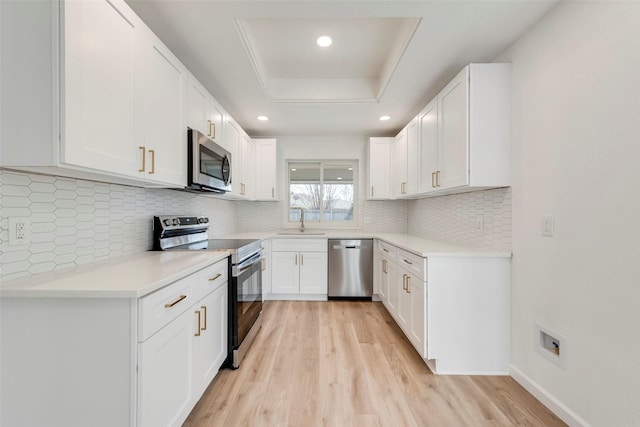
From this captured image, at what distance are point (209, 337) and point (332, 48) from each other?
2.43 metres

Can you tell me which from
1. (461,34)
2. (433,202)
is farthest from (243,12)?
(433,202)

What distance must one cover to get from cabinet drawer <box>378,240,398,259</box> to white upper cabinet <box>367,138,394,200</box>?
0.78m

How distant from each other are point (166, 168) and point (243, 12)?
3.41ft

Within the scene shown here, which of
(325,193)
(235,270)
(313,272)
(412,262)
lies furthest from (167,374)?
(325,193)

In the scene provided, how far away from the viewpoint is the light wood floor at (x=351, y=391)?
1.53 meters

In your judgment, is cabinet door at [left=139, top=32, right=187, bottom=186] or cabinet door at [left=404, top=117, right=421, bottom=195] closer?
cabinet door at [left=139, top=32, right=187, bottom=186]

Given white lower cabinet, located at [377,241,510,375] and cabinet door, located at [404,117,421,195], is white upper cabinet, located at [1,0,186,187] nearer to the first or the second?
white lower cabinet, located at [377,241,510,375]

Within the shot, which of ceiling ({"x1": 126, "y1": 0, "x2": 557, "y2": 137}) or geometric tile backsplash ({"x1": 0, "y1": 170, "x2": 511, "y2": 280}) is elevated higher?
ceiling ({"x1": 126, "y1": 0, "x2": 557, "y2": 137})

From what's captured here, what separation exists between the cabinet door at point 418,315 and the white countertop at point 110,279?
4.99ft

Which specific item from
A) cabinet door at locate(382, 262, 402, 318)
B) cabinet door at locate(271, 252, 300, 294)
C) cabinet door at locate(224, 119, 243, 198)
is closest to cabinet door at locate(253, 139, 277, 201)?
cabinet door at locate(224, 119, 243, 198)

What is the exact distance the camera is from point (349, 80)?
9.29ft

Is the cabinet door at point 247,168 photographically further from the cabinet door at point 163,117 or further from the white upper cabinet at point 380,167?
the white upper cabinet at point 380,167

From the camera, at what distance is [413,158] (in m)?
2.98

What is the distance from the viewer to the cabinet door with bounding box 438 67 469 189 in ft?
6.36
